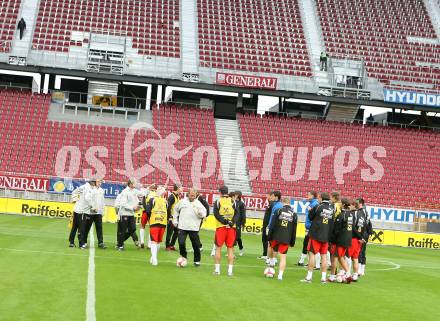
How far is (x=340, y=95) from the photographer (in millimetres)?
50750

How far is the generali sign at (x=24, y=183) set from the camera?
39094 millimetres

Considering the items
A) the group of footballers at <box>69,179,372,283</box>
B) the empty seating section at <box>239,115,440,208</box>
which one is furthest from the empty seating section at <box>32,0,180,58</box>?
the group of footballers at <box>69,179,372,283</box>

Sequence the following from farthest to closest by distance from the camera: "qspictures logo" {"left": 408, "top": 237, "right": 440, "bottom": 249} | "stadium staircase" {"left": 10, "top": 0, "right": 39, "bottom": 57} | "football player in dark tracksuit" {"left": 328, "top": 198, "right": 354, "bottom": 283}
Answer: "stadium staircase" {"left": 10, "top": 0, "right": 39, "bottom": 57}, "qspictures logo" {"left": 408, "top": 237, "right": 440, "bottom": 249}, "football player in dark tracksuit" {"left": 328, "top": 198, "right": 354, "bottom": 283}

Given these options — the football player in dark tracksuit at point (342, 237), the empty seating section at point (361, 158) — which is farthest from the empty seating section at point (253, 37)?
the football player in dark tracksuit at point (342, 237)

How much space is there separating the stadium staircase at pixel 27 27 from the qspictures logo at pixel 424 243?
89.1 feet

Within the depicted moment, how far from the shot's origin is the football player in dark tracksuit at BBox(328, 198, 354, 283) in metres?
17.3

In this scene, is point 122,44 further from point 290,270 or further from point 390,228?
point 290,270

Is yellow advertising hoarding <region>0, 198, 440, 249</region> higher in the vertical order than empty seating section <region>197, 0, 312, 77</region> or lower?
lower

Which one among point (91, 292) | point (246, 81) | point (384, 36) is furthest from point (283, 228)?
point (384, 36)

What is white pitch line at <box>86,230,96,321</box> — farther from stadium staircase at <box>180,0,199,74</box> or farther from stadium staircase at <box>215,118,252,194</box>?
stadium staircase at <box>180,0,199,74</box>

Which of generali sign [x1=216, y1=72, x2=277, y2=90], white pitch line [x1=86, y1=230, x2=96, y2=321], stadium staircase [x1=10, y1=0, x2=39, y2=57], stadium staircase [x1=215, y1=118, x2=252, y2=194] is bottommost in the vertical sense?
white pitch line [x1=86, y1=230, x2=96, y2=321]

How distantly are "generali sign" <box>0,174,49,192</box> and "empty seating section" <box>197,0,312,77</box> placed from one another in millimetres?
15843

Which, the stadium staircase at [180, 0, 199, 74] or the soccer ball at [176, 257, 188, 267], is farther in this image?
the stadium staircase at [180, 0, 199, 74]

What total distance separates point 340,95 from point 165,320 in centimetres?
4197
